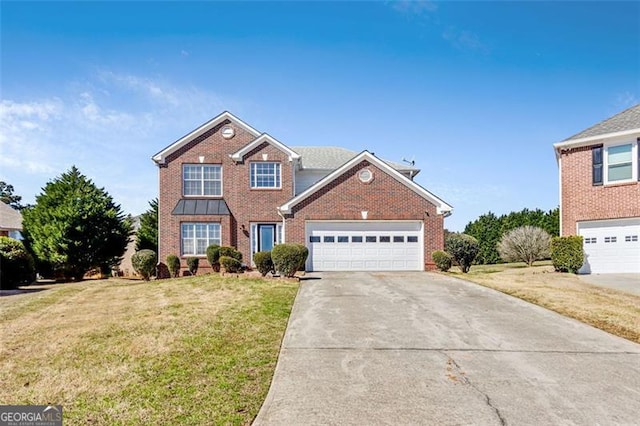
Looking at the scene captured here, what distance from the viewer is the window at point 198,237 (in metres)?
23.4

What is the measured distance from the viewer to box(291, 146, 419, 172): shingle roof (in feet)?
86.8

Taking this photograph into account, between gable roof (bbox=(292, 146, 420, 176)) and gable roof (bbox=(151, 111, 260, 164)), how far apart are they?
13.3 ft

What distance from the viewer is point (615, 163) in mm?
19219

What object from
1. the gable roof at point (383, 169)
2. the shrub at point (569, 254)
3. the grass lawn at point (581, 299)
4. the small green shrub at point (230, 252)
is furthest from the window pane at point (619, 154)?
the small green shrub at point (230, 252)

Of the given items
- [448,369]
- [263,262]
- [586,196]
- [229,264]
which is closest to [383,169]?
[263,262]

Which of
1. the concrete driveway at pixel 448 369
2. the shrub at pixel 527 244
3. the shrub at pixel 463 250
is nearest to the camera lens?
the concrete driveway at pixel 448 369

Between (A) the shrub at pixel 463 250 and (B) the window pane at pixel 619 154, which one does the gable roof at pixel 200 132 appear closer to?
(A) the shrub at pixel 463 250

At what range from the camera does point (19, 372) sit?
6477 mm

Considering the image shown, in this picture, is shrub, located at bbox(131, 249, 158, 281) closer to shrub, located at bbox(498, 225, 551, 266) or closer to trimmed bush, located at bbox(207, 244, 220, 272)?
trimmed bush, located at bbox(207, 244, 220, 272)

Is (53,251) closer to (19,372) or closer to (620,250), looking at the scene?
(19,372)

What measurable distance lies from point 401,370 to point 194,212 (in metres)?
18.9

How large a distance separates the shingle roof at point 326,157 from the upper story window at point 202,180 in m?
5.17

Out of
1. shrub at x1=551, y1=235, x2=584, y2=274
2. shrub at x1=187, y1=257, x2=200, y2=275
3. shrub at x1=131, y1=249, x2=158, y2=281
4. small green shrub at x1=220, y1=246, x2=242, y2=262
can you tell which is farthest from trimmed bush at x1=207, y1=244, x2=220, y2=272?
shrub at x1=551, y1=235, x2=584, y2=274

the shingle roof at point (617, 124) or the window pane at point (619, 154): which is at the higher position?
the shingle roof at point (617, 124)
